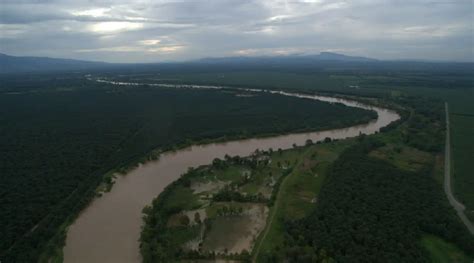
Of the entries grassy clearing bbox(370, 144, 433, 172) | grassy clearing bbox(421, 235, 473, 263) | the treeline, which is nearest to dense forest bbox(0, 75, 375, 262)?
grassy clearing bbox(370, 144, 433, 172)

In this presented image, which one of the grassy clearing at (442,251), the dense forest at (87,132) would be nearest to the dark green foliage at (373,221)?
the grassy clearing at (442,251)

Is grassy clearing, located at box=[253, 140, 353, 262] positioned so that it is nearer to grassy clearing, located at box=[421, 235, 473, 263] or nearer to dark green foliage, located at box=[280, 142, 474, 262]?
dark green foliage, located at box=[280, 142, 474, 262]

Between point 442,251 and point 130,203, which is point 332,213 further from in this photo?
point 130,203

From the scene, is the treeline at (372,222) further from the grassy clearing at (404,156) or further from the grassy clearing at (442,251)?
the grassy clearing at (404,156)

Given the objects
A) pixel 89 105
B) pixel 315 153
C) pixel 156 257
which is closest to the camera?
pixel 156 257

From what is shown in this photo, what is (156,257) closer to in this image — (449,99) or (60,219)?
(60,219)

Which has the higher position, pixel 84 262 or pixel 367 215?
pixel 367 215

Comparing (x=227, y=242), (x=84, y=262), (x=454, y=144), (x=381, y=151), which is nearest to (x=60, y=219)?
(x=84, y=262)

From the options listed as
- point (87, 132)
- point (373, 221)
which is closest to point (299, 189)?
point (373, 221)
